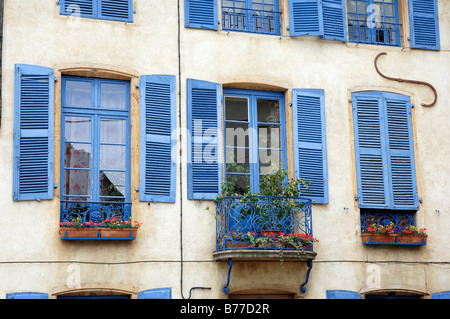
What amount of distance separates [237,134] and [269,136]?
0.49m

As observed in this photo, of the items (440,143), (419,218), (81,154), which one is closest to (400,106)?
(440,143)

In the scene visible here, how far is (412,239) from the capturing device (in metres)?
12.0

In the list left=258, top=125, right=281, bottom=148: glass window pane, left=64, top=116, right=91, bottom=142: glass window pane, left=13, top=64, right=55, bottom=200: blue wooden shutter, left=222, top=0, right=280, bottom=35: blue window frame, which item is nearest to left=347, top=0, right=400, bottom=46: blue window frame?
left=222, top=0, right=280, bottom=35: blue window frame

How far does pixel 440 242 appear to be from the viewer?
12203mm

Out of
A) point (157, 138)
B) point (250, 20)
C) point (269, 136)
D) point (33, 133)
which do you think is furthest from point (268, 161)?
point (33, 133)

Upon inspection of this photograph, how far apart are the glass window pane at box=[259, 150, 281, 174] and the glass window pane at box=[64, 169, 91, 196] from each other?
2501mm

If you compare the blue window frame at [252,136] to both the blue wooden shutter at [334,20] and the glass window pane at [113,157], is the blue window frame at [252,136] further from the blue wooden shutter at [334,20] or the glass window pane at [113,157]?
the glass window pane at [113,157]

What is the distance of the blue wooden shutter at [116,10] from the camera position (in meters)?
Answer: 11.7

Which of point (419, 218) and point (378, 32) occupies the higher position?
point (378, 32)

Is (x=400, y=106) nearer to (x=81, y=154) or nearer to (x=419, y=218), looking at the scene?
(x=419, y=218)

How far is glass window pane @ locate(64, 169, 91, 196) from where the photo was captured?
36.8 feet

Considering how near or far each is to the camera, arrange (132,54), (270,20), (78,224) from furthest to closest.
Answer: (270,20) → (132,54) → (78,224)

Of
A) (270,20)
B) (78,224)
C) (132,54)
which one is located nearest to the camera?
(78,224)

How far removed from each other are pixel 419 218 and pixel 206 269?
10.9ft
